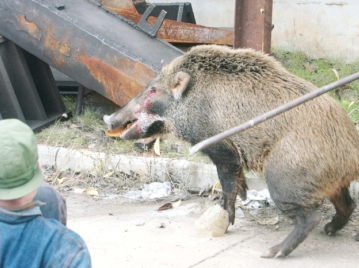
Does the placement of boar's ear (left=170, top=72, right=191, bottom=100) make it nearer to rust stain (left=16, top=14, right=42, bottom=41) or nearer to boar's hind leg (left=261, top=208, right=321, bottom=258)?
boar's hind leg (left=261, top=208, right=321, bottom=258)

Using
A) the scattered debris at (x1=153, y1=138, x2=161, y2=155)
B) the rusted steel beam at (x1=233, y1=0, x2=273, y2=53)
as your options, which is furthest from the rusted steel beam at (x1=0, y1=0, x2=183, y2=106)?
the rusted steel beam at (x1=233, y1=0, x2=273, y2=53)

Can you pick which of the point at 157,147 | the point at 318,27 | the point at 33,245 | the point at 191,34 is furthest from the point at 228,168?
the point at 318,27

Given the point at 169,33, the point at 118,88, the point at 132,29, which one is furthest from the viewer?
the point at 169,33

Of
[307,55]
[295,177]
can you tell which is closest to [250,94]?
[295,177]

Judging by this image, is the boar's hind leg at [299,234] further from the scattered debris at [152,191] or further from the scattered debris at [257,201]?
the scattered debris at [152,191]

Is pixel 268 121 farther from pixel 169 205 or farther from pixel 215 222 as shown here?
pixel 169 205

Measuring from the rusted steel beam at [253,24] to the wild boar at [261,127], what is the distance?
1.08 meters

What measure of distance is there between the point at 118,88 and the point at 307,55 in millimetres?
3615

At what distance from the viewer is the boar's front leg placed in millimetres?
4578

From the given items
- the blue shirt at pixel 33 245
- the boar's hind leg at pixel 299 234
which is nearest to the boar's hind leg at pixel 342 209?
the boar's hind leg at pixel 299 234

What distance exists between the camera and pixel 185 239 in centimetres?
460

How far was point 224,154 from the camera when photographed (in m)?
Result: 4.59

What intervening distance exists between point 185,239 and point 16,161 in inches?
111

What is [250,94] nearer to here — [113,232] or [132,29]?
[113,232]
